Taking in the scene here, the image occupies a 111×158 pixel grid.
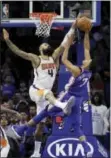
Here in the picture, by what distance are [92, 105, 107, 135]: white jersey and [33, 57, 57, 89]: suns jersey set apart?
1.30 metres

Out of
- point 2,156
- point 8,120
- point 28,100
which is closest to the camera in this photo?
point 2,156

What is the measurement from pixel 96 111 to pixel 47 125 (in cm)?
90

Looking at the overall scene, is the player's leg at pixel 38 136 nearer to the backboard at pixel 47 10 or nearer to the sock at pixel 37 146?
the sock at pixel 37 146

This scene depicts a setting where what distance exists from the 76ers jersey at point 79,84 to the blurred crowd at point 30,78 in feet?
3.46

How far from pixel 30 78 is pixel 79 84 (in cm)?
299

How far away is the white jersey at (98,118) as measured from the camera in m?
14.4

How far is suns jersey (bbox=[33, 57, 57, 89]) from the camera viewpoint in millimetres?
13430

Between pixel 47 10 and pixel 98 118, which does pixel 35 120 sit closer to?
pixel 98 118

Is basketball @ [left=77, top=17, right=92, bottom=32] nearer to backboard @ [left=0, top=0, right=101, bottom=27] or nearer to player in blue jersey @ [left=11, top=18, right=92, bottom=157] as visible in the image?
player in blue jersey @ [left=11, top=18, right=92, bottom=157]

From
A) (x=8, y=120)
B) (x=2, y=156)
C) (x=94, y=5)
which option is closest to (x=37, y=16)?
(x=94, y=5)

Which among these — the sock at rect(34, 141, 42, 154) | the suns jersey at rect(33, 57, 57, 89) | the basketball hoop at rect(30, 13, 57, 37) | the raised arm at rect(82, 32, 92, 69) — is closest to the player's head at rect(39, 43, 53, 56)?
the suns jersey at rect(33, 57, 57, 89)

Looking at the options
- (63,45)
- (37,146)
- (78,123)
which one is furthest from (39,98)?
(63,45)

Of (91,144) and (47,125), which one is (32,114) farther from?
(91,144)

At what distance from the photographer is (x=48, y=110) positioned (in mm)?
13180
